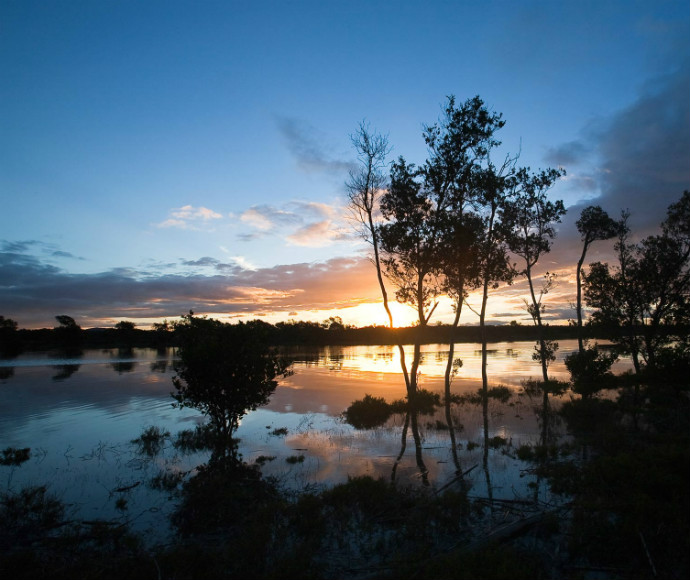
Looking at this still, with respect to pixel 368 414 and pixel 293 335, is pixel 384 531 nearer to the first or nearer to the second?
pixel 368 414

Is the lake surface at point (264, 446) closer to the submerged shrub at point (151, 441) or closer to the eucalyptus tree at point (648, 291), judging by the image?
the submerged shrub at point (151, 441)

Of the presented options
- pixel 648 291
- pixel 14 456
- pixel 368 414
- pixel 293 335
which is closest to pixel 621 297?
pixel 648 291

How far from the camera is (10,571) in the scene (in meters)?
7.19

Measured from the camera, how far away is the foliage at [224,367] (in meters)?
15.8

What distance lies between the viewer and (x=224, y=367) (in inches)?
623

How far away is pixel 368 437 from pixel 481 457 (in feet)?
18.6

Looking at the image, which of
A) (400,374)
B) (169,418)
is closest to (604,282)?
(400,374)

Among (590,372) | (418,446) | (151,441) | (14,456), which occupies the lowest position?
(418,446)

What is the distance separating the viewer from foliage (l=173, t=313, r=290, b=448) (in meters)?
15.8

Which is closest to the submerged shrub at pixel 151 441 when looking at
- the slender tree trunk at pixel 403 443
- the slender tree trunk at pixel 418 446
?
the slender tree trunk at pixel 403 443

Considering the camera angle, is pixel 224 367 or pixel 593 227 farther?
pixel 593 227

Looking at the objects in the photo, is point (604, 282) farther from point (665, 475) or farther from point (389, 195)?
point (665, 475)

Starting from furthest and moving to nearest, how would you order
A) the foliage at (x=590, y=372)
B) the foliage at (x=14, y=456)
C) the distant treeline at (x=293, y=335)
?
the distant treeline at (x=293, y=335) → the foliage at (x=590, y=372) → the foliage at (x=14, y=456)

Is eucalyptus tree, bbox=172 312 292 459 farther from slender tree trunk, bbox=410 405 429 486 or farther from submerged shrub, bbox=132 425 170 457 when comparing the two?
slender tree trunk, bbox=410 405 429 486
